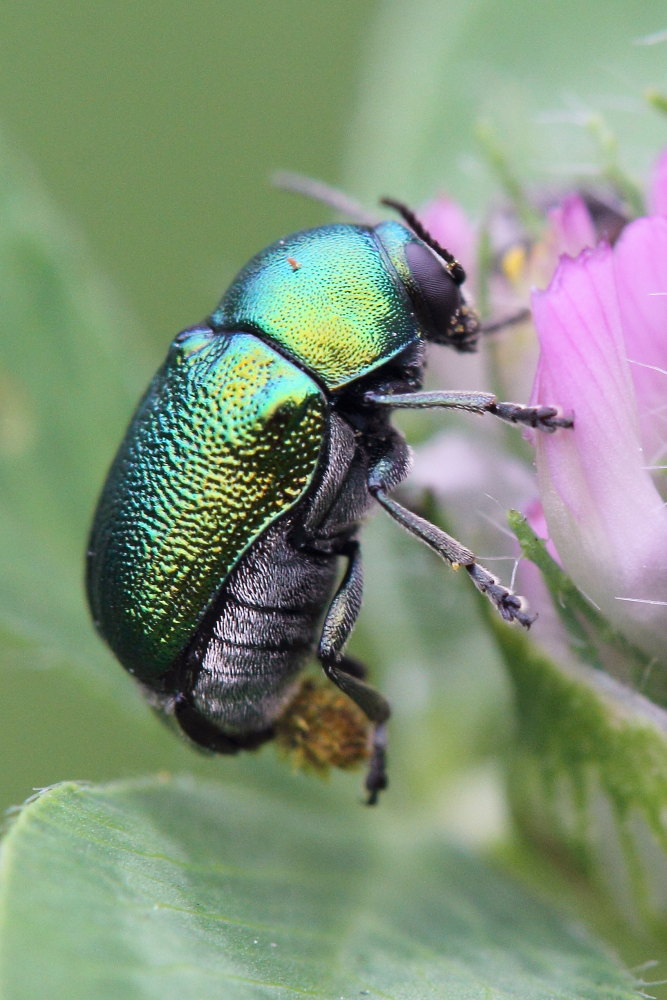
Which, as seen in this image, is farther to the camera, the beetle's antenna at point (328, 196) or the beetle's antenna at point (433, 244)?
the beetle's antenna at point (328, 196)

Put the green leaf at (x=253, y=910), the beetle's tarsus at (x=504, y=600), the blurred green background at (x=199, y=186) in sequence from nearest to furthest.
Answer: the green leaf at (x=253, y=910) < the beetle's tarsus at (x=504, y=600) < the blurred green background at (x=199, y=186)

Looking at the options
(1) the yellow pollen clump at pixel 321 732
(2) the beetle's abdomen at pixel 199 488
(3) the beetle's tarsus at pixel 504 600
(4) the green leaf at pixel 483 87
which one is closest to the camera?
(3) the beetle's tarsus at pixel 504 600

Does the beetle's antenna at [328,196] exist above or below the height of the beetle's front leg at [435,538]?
above

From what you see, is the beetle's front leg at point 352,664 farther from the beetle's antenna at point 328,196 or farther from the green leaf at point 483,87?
the green leaf at point 483,87

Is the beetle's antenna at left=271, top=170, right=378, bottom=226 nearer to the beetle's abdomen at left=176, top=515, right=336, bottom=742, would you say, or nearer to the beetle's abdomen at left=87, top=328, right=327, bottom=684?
the beetle's abdomen at left=87, top=328, right=327, bottom=684

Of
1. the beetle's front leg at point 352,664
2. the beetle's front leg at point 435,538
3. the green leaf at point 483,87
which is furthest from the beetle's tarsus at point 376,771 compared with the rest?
the green leaf at point 483,87

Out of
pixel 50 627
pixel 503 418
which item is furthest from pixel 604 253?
pixel 50 627

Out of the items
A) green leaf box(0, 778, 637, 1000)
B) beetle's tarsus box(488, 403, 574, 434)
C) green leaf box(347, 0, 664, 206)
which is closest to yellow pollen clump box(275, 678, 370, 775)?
green leaf box(0, 778, 637, 1000)
